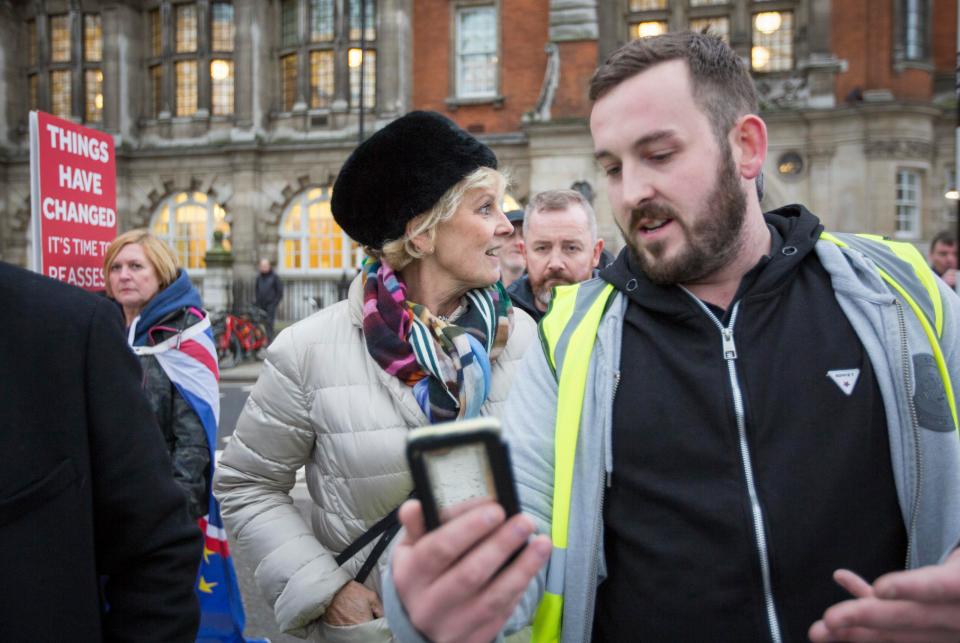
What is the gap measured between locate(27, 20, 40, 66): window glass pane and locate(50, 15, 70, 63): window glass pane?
661 millimetres

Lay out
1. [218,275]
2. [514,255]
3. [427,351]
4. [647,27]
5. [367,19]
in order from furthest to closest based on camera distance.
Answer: [367,19], [647,27], [218,275], [514,255], [427,351]

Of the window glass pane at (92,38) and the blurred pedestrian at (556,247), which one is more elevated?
the window glass pane at (92,38)

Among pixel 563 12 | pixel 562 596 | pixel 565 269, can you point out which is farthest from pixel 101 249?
pixel 563 12

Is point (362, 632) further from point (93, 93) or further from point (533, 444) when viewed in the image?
point (93, 93)

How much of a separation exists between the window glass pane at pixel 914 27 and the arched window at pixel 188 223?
1904cm

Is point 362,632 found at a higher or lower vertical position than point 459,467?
lower

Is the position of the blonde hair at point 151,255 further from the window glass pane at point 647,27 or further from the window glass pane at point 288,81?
the window glass pane at point 288,81

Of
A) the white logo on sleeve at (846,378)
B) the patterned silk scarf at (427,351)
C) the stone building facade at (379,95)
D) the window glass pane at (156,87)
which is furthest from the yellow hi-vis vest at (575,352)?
the window glass pane at (156,87)

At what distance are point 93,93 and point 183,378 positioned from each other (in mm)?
23532

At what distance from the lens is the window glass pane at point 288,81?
2177 centimetres

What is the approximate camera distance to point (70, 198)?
4.17m

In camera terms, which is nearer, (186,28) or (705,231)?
(705,231)

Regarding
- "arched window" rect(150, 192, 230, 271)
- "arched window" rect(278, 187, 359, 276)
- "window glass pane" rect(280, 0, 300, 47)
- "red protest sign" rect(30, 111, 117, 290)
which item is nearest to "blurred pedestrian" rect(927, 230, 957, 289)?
"red protest sign" rect(30, 111, 117, 290)

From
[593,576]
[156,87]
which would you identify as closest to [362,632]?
[593,576]
